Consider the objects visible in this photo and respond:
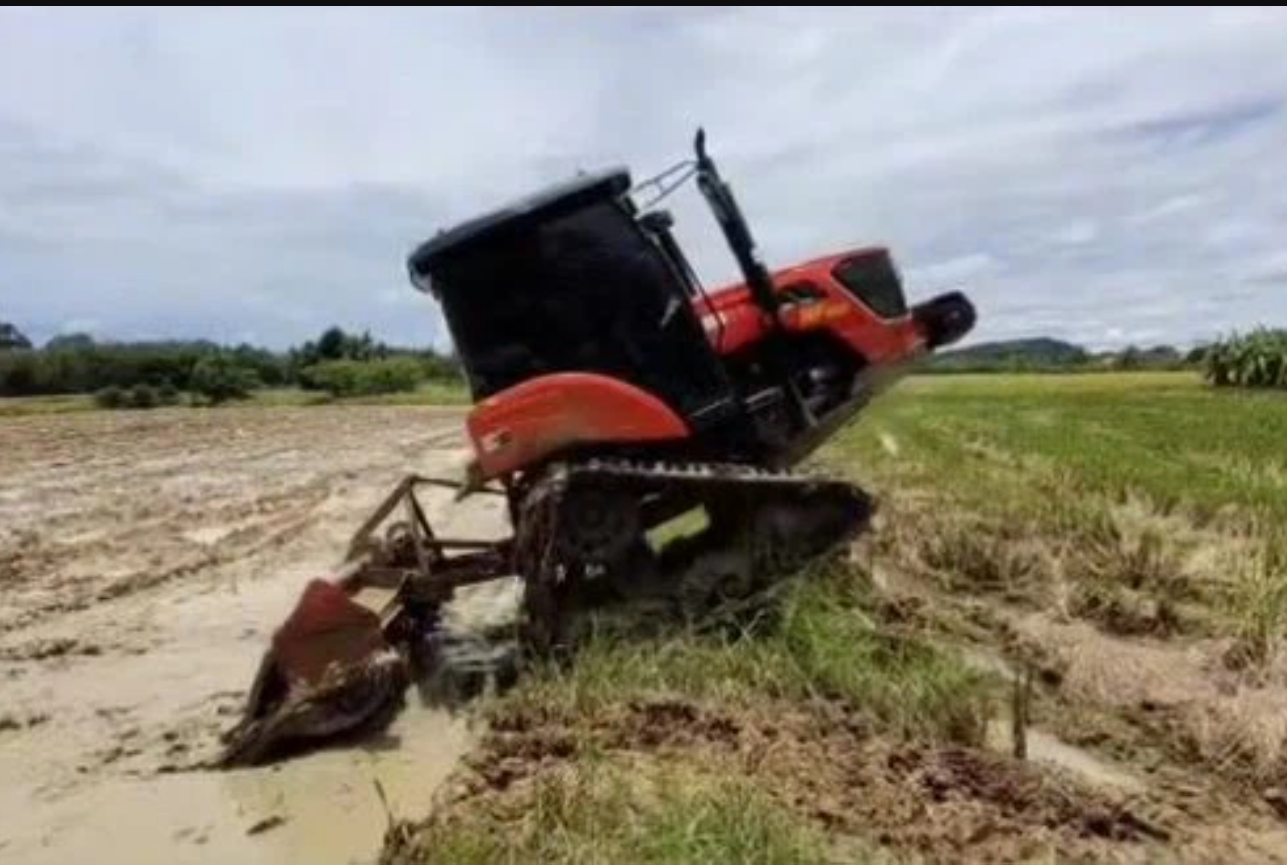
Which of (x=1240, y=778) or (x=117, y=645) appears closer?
(x=1240, y=778)

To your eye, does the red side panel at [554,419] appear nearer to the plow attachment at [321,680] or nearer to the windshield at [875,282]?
the plow attachment at [321,680]

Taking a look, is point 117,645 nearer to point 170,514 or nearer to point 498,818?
point 498,818

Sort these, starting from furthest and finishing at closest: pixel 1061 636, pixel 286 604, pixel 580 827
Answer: pixel 286 604, pixel 1061 636, pixel 580 827

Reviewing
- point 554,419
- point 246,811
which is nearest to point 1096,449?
point 554,419

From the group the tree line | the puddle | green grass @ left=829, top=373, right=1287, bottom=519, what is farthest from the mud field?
the tree line

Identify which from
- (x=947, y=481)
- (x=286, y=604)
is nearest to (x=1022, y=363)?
(x=947, y=481)

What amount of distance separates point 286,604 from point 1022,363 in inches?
3420

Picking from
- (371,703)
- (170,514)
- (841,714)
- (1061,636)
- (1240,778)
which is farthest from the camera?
(170,514)

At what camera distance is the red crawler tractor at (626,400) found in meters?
6.91

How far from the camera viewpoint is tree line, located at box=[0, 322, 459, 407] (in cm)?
6825

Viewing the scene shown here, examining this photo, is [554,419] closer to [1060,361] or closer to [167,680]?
[167,680]

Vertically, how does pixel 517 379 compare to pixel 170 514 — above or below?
above

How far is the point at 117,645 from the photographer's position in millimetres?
8492

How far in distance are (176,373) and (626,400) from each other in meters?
67.0
